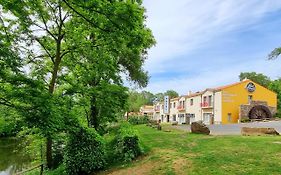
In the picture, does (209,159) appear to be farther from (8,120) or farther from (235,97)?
(235,97)

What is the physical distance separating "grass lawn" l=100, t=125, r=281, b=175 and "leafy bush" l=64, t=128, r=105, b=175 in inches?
30.9

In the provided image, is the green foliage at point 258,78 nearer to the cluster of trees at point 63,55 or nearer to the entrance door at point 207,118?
the entrance door at point 207,118

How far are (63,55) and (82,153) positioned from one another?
14.5 feet

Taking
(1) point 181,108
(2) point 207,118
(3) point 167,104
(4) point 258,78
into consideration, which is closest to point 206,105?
(2) point 207,118

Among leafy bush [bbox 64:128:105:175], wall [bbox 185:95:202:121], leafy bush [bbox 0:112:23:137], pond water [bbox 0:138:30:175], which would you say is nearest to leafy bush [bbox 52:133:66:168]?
leafy bush [bbox 64:128:105:175]

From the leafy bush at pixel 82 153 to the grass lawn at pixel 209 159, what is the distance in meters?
0.78

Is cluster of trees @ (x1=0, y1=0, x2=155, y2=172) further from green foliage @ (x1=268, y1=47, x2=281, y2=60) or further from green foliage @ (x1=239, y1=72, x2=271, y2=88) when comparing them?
green foliage @ (x1=239, y1=72, x2=271, y2=88)

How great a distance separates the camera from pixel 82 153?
40.3ft

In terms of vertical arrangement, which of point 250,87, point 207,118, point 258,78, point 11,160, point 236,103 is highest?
point 258,78

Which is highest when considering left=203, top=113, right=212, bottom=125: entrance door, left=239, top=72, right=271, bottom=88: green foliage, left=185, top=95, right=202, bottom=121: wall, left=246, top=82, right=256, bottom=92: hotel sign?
left=239, top=72, right=271, bottom=88: green foliage

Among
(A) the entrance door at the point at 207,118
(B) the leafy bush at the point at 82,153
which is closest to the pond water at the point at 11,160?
(B) the leafy bush at the point at 82,153

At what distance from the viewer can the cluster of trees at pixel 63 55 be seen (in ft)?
26.0

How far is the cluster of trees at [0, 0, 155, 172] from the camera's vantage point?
26.0 feet

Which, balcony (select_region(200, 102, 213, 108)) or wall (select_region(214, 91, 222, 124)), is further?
balcony (select_region(200, 102, 213, 108))
